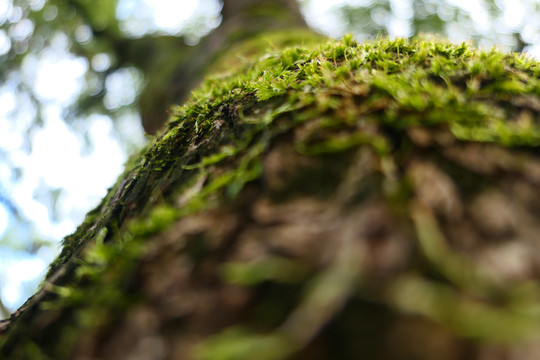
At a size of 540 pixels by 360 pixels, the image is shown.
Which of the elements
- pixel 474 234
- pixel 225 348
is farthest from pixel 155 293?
pixel 474 234

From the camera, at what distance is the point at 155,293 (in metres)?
0.59

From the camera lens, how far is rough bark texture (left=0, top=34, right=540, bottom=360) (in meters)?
0.47

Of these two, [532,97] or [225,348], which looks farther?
[532,97]

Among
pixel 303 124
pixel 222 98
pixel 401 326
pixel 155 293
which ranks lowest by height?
pixel 401 326

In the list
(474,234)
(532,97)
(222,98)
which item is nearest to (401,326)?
(474,234)

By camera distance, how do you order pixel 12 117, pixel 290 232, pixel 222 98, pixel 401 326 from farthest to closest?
1. pixel 12 117
2. pixel 222 98
3. pixel 290 232
4. pixel 401 326

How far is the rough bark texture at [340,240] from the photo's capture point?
47 centimetres

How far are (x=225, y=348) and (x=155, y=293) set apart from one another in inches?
7.3

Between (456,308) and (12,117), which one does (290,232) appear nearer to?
(456,308)

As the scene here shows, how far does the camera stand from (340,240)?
0.54 m

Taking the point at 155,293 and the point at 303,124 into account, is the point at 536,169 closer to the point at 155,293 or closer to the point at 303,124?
the point at 303,124

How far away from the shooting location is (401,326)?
45cm

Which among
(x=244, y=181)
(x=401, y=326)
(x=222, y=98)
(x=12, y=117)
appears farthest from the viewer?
(x=12, y=117)

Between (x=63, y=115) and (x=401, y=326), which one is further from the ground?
(x=63, y=115)
